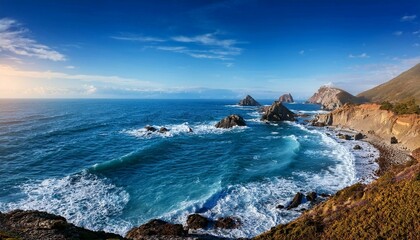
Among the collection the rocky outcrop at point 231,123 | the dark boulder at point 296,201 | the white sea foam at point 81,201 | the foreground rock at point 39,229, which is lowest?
the white sea foam at point 81,201

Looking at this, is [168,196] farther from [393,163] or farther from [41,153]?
[393,163]

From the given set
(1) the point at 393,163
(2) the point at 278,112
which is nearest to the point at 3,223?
(1) the point at 393,163

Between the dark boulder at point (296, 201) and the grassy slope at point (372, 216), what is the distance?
7.32m

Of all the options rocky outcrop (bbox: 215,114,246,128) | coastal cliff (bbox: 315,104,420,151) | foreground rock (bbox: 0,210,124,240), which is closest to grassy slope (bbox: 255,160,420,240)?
foreground rock (bbox: 0,210,124,240)

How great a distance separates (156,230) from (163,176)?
17.1m

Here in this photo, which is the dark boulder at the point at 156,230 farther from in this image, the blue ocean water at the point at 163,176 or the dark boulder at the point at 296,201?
the dark boulder at the point at 296,201

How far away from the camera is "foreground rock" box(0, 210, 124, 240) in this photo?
22.0 m

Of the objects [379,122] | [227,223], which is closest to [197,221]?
[227,223]

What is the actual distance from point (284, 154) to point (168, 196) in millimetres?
30123

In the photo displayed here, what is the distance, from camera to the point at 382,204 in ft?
67.8

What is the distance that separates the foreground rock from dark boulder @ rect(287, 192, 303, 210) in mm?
19456

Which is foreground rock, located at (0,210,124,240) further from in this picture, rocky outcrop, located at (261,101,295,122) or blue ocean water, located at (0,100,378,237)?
rocky outcrop, located at (261,101,295,122)

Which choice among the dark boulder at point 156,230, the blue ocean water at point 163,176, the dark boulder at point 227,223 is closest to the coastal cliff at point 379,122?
the blue ocean water at point 163,176

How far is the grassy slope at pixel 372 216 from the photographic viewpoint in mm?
18328
